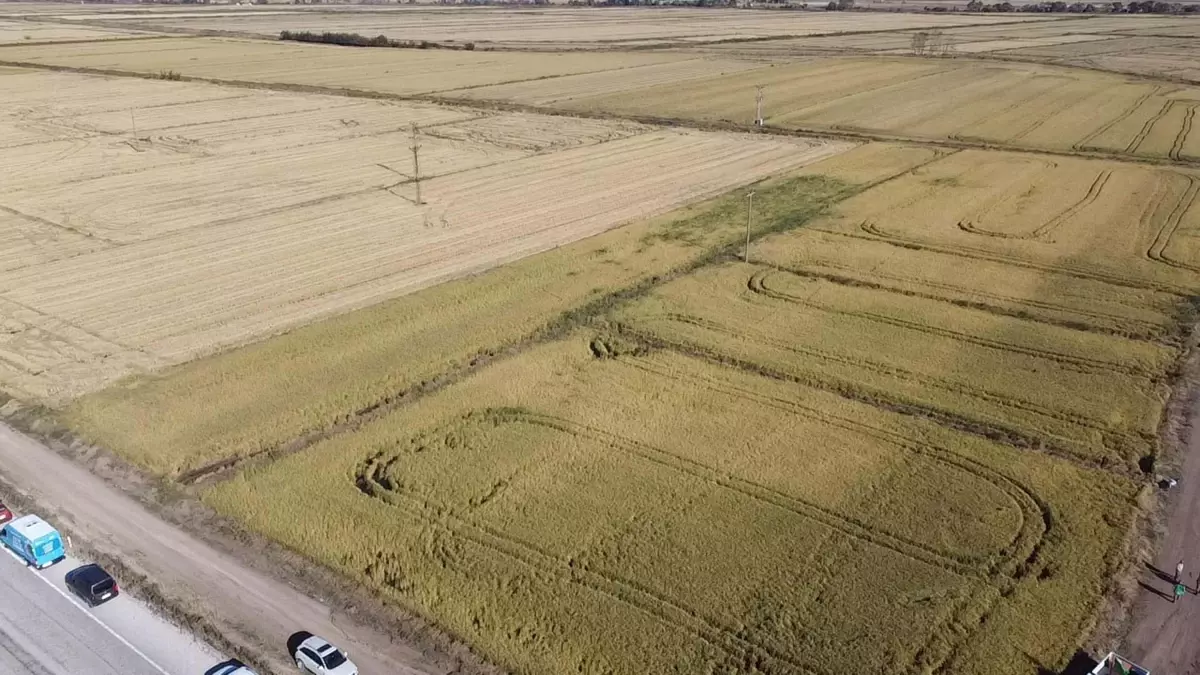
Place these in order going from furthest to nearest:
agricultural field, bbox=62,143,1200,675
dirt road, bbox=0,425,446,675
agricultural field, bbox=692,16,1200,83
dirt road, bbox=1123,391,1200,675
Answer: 1. agricultural field, bbox=692,16,1200,83
2. agricultural field, bbox=62,143,1200,675
3. dirt road, bbox=0,425,446,675
4. dirt road, bbox=1123,391,1200,675

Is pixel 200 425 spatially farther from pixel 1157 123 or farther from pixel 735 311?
pixel 1157 123

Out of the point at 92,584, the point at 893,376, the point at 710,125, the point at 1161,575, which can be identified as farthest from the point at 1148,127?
the point at 92,584

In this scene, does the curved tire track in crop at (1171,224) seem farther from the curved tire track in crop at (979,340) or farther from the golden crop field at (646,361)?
the curved tire track in crop at (979,340)

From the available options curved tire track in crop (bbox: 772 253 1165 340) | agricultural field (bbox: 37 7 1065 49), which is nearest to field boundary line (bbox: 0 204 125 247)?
curved tire track in crop (bbox: 772 253 1165 340)

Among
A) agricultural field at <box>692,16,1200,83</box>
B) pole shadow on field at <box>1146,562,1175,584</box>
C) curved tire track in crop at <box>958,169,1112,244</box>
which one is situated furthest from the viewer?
agricultural field at <box>692,16,1200,83</box>

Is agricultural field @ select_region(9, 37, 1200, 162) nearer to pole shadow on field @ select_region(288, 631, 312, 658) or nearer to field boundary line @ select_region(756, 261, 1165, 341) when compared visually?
field boundary line @ select_region(756, 261, 1165, 341)

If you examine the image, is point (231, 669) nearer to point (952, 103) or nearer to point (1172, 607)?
A: point (1172, 607)

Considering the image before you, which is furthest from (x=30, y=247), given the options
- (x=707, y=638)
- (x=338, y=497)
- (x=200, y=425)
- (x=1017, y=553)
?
(x=1017, y=553)
